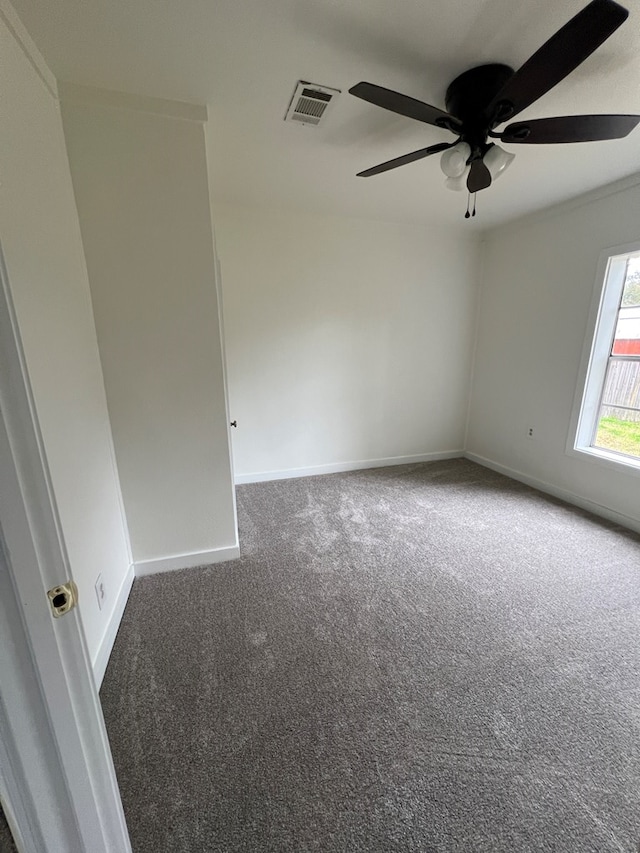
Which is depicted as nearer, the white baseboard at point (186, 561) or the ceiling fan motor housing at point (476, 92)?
the ceiling fan motor housing at point (476, 92)

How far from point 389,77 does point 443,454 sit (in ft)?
11.7

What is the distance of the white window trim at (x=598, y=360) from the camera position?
2.67m

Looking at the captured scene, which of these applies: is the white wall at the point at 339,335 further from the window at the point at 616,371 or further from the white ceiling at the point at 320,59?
the window at the point at 616,371

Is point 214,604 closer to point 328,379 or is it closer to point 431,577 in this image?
point 431,577

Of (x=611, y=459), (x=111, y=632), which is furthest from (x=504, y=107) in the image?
(x=111, y=632)

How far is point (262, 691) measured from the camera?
4.54ft

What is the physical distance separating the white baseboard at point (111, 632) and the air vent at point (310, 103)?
8.77ft

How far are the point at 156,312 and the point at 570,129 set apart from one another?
7.02ft

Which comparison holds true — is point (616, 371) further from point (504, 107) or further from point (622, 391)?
point (504, 107)

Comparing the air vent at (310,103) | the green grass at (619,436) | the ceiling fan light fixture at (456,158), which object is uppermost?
the air vent at (310,103)

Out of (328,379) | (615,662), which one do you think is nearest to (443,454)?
(328,379)

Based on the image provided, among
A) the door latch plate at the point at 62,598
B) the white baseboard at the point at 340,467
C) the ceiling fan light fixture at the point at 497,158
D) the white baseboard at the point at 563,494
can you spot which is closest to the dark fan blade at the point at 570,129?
the ceiling fan light fixture at the point at 497,158

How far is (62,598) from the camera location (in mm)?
554

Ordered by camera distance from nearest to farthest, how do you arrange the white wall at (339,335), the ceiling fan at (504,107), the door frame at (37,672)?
the door frame at (37,672), the ceiling fan at (504,107), the white wall at (339,335)
